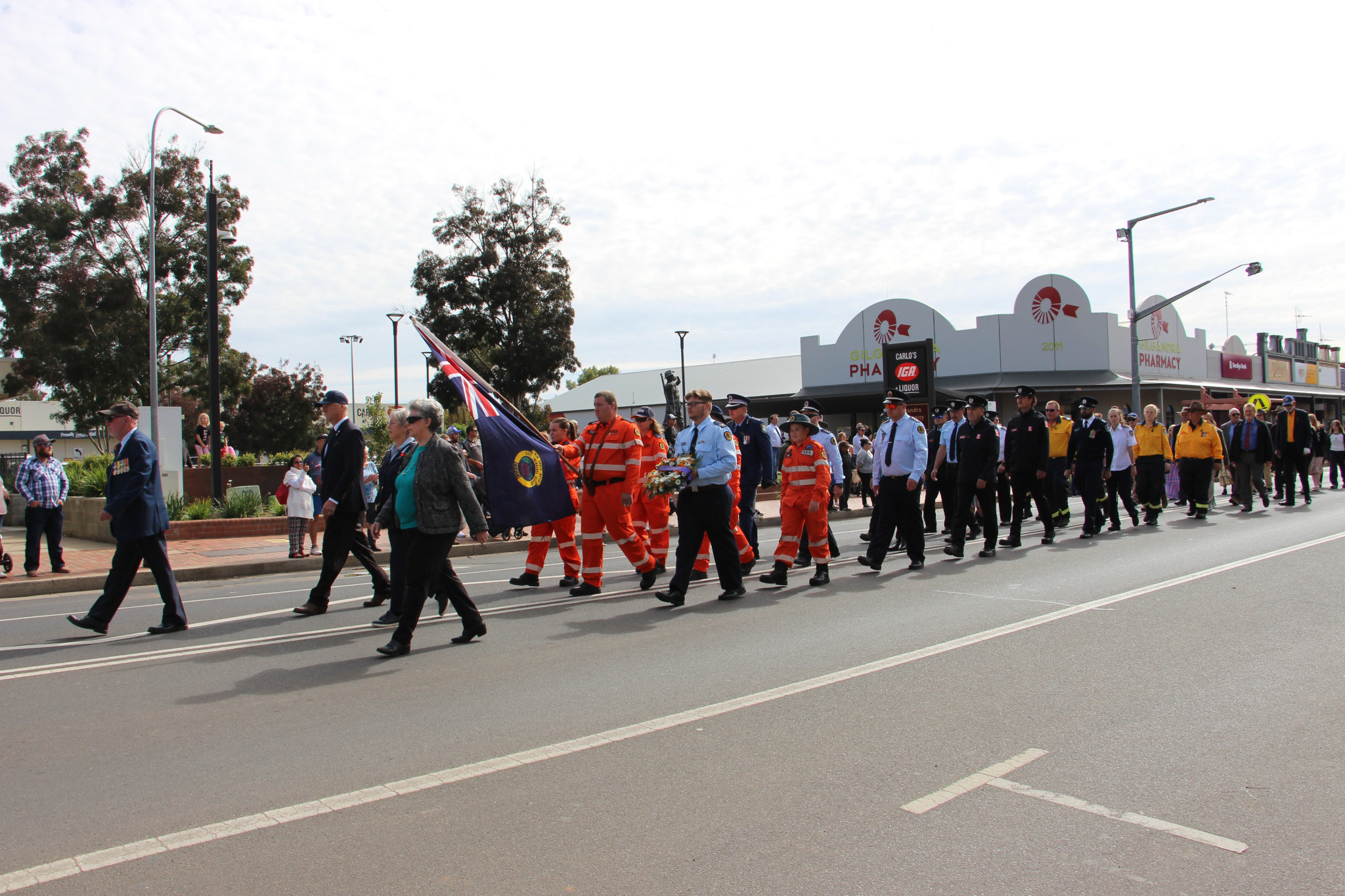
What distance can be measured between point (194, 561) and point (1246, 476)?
1680 centimetres

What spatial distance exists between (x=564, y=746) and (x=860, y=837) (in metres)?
1.58

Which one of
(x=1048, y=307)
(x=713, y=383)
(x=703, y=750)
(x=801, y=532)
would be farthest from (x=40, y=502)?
(x=713, y=383)

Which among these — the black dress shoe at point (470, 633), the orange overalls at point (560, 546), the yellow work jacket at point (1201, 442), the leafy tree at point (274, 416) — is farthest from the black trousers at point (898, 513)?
the leafy tree at point (274, 416)

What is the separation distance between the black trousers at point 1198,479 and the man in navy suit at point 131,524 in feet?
46.8

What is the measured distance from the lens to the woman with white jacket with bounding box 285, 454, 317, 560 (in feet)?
40.9

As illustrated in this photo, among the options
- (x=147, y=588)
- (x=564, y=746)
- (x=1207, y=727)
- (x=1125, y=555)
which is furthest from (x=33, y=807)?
(x=1125, y=555)

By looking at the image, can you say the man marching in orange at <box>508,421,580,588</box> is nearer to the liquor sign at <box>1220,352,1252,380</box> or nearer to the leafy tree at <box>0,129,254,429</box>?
the leafy tree at <box>0,129,254,429</box>

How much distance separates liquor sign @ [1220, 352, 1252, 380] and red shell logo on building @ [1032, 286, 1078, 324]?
14.1m

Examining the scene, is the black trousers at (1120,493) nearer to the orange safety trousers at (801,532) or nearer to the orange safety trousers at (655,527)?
the orange safety trousers at (801,532)

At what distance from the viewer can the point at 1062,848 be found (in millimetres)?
3383

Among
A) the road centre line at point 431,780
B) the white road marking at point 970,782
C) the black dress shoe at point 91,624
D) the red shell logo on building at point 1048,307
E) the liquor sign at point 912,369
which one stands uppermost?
the red shell logo on building at point 1048,307

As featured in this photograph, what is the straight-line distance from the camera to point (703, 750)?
14.6 feet

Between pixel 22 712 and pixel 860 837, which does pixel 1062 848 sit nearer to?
pixel 860 837

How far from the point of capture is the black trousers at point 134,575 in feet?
24.2
